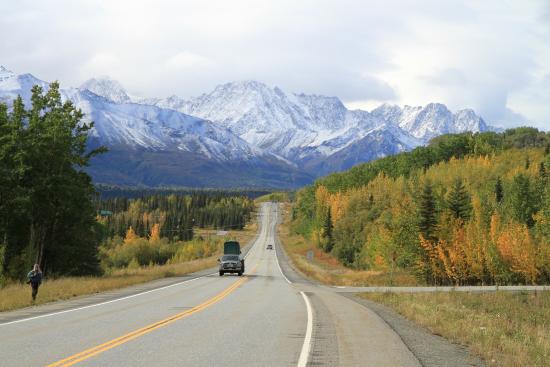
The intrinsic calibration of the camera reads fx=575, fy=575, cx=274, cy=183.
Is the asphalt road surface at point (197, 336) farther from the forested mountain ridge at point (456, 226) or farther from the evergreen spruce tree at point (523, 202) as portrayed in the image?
the evergreen spruce tree at point (523, 202)

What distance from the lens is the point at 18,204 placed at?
116 ft

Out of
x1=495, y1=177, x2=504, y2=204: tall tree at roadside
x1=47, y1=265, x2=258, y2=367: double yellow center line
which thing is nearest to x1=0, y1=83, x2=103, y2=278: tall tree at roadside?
x1=47, y1=265, x2=258, y2=367: double yellow center line

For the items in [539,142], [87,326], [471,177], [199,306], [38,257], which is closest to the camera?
[87,326]

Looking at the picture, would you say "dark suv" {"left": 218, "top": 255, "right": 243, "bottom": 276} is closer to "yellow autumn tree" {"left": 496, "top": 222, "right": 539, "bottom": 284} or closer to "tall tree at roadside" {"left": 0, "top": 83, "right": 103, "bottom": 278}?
"tall tree at roadside" {"left": 0, "top": 83, "right": 103, "bottom": 278}

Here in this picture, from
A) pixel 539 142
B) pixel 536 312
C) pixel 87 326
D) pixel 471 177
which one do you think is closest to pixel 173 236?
pixel 471 177

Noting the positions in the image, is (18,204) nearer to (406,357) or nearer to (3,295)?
(3,295)

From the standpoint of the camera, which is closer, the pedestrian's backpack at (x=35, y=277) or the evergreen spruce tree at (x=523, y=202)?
the pedestrian's backpack at (x=35, y=277)

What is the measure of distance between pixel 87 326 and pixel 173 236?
16895cm

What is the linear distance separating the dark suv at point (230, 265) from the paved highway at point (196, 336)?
1193 inches

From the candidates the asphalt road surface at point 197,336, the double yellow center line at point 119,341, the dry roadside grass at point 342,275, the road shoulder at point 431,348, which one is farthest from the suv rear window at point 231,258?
the road shoulder at point 431,348

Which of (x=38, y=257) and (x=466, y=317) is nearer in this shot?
(x=466, y=317)

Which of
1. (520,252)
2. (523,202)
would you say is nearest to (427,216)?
(520,252)

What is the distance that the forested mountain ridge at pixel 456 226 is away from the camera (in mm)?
71062

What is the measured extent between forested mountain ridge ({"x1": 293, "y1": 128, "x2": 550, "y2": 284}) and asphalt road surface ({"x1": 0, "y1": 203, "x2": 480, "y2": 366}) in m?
52.6
